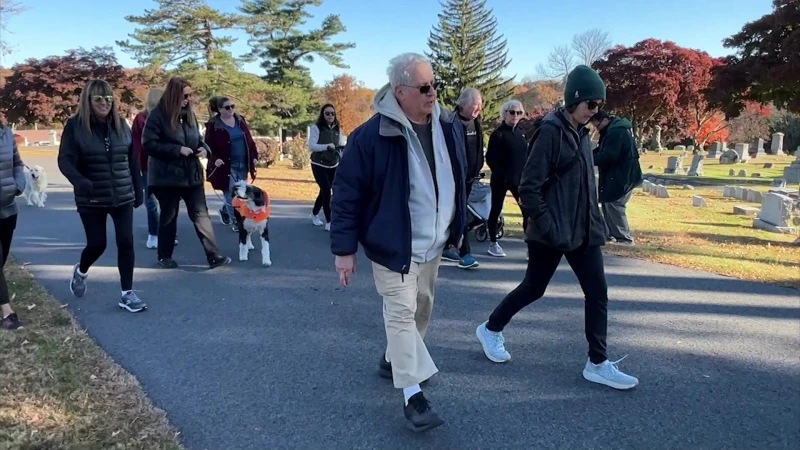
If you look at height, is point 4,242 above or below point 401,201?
below

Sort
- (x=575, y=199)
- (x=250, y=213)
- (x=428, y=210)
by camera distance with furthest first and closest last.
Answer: (x=250, y=213), (x=575, y=199), (x=428, y=210)

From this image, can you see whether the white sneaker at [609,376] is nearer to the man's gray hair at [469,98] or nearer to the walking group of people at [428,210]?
the walking group of people at [428,210]

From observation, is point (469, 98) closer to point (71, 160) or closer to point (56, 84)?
point (71, 160)

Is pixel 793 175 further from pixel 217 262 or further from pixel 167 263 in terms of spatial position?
pixel 167 263

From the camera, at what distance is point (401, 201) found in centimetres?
283

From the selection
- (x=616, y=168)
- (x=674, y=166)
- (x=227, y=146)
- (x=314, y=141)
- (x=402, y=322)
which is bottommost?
(x=402, y=322)

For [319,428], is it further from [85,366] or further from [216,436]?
[85,366]

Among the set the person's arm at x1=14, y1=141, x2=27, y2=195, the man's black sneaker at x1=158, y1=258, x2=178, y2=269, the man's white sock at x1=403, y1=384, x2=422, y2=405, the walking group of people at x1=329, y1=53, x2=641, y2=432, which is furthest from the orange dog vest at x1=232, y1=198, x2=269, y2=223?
the man's white sock at x1=403, y1=384, x2=422, y2=405

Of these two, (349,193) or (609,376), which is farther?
(609,376)

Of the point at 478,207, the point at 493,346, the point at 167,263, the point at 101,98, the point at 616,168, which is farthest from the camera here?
the point at 616,168

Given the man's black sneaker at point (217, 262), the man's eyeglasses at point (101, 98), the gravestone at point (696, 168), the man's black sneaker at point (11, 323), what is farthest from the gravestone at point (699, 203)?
the man's black sneaker at point (11, 323)

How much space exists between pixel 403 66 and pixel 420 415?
69.0 inches

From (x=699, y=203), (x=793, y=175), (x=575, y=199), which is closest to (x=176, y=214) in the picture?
(x=575, y=199)

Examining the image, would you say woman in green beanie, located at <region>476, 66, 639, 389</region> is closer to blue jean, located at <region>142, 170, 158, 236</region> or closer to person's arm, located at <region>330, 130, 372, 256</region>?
person's arm, located at <region>330, 130, 372, 256</region>
